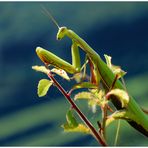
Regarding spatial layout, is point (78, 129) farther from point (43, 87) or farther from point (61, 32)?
point (61, 32)

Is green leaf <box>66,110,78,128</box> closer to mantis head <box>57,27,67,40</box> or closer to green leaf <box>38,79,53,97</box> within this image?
green leaf <box>38,79,53,97</box>

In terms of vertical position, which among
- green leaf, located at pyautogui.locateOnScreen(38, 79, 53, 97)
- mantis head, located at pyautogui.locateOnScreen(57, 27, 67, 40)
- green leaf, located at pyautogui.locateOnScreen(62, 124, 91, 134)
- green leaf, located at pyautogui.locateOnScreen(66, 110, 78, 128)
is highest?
mantis head, located at pyautogui.locateOnScreen(57, 27, 67, 40)

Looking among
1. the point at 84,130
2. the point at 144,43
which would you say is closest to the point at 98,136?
the point at 84,130

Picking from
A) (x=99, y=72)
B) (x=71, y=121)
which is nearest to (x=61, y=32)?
(x=99, y=72)

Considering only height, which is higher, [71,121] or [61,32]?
[61,32]

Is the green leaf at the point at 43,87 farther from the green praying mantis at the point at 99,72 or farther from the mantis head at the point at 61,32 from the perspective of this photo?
the mantis head at the point at 61,32

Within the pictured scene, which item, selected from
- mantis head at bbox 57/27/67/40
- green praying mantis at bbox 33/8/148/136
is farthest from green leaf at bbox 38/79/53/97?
mantis head at bbox 57/27/67/40

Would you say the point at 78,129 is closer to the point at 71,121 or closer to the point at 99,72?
the point at 71,121

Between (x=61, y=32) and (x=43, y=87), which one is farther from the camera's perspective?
(x=61, y=32)
